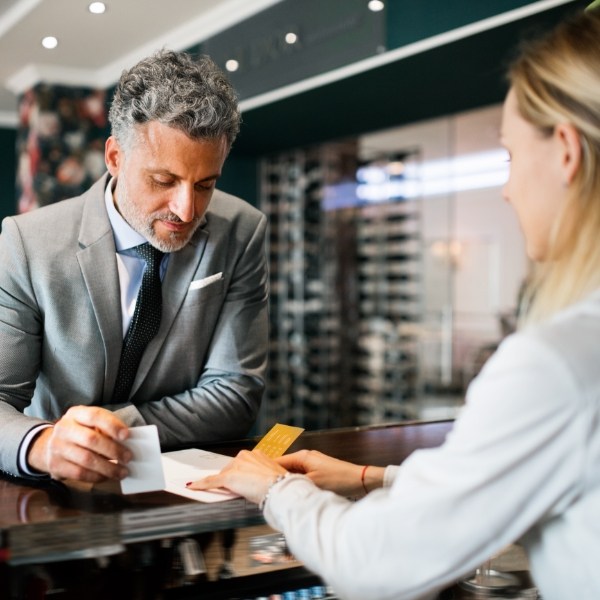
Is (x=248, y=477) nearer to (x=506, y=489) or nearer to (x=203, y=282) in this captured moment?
(x=506, y=489)

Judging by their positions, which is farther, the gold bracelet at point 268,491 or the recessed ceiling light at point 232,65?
the recessed ceiling light at point 232,65

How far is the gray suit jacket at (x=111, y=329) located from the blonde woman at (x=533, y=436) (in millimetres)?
853

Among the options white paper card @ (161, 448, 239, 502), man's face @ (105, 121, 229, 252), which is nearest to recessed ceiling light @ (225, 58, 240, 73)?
man's face @ (105, 121, 229, 252)

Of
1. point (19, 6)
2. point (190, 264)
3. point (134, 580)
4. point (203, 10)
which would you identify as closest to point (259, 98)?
point (203, 10)

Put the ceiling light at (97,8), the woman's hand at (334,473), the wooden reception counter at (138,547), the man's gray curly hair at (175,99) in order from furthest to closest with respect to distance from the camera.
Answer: the ceiling light at (97,8) → the man's gray curly hair at (175,99) → the woman's hand at (334,473) → the wooden reception counter at (138,547)

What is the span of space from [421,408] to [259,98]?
373cm

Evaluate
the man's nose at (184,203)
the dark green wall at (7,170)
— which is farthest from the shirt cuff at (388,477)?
the dark green wall at (7,170)

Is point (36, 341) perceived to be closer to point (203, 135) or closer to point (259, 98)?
point (203, 135)

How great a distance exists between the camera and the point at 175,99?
1.82 m

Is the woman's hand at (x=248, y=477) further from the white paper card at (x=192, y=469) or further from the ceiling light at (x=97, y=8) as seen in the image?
the ceiling light at (x=97, y=8)

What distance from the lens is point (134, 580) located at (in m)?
1.49

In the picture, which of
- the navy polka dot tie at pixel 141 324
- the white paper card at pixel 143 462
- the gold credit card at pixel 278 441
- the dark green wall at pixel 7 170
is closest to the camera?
the white paper card at pixel 143 462

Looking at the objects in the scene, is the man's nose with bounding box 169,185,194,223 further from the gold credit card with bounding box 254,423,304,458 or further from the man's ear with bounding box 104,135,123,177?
the gold credit card with bounding box 254,423,304,458

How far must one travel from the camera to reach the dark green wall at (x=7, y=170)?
873 centimetres
